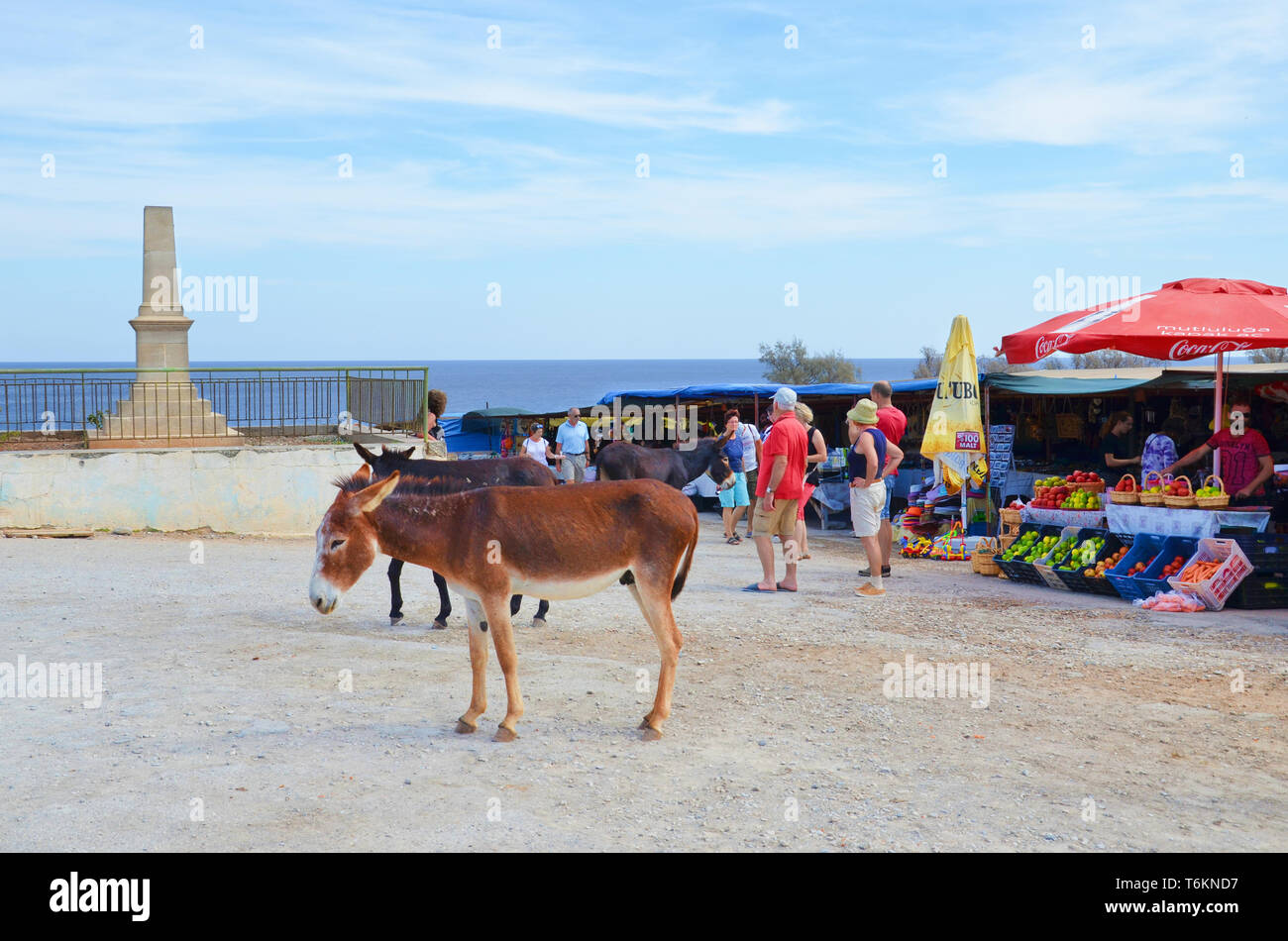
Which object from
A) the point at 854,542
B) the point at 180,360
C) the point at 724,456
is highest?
the point at 180,360

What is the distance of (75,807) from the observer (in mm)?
4922

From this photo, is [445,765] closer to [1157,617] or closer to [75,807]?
[75,807]

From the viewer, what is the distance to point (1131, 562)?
11.1 metres

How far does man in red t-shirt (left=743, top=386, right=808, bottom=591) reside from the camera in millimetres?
10609

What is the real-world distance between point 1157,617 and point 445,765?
7364 mm

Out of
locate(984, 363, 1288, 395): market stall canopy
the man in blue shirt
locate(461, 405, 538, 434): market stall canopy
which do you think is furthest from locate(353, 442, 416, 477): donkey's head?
locate(461, 405, 538, 434): market stall canopy

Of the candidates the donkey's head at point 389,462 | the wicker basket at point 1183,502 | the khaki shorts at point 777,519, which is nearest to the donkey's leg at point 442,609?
the donkey's head at point 389,462

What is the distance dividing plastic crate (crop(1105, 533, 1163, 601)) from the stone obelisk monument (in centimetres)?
1359

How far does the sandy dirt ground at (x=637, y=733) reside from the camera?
4770 millimetres

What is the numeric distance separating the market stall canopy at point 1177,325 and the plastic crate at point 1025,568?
2181mm

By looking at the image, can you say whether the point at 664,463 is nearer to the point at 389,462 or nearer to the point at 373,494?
the point at 389,462

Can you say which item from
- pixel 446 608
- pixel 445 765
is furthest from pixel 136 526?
pixel 445 765

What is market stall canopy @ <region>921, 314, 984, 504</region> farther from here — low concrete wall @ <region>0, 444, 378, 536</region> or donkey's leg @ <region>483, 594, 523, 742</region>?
donkey's leg @ <region>483, 594, 523, 742</region>

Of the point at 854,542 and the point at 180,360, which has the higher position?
the point at 180,360
